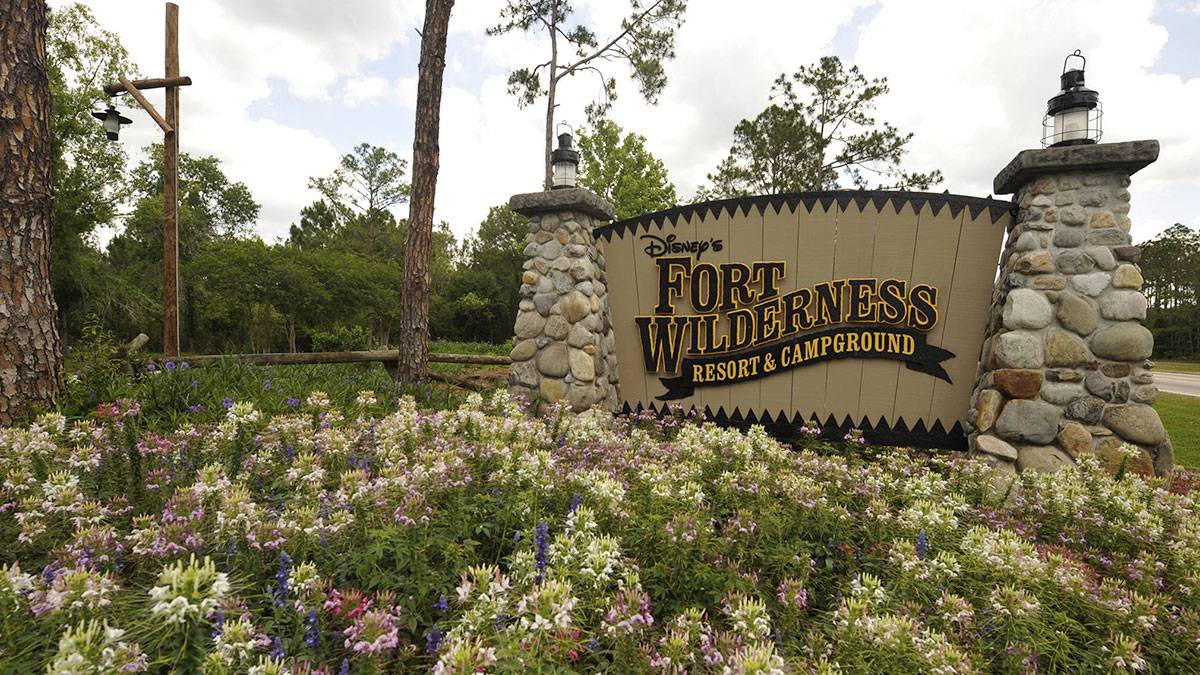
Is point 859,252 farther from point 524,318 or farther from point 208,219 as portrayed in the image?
point 208,219

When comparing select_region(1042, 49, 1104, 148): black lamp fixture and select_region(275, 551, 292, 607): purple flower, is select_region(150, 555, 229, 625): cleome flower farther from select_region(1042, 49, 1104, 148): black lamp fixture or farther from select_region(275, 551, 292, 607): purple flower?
select_region(1042, 49, 1104, 148): black lamp fixture

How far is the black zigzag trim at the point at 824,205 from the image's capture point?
14.7 feet

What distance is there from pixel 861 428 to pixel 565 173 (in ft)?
12.3

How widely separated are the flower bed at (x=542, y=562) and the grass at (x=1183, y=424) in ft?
17.3

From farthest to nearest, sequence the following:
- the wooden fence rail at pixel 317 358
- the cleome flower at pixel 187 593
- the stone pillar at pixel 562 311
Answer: the wooden fence rail at pixel 317 358
the stone pillar at pixel 562 311
the cleome flower at pixel 187 593

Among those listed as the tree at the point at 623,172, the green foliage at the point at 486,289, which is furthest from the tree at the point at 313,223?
the tree at the point at 623,172

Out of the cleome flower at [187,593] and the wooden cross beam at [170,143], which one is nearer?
the cleome flower at [187,593]

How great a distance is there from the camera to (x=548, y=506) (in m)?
2.26

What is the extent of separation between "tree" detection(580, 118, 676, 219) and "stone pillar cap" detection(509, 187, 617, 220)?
13.2m

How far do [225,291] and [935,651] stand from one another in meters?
23.9

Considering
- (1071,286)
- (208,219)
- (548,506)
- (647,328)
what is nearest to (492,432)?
(548,506)

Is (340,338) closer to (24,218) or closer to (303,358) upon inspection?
(303,358)

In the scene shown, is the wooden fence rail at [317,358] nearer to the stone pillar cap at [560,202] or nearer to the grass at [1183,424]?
the stone pillar cap at [560,202]

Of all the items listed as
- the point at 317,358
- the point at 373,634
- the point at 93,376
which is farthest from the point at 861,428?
the point at 93,376
